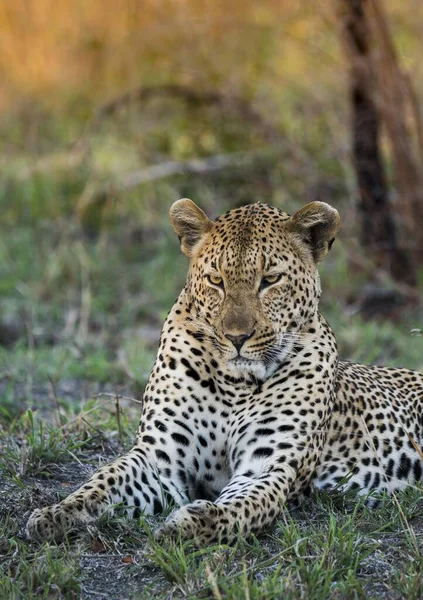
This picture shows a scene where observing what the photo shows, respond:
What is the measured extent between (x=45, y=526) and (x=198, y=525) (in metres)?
0.59

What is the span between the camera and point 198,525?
4316mm

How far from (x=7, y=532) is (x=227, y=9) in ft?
30.0

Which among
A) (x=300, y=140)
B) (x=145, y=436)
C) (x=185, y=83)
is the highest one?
(x=185, y=83)

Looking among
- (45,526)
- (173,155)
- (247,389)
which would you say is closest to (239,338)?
(247,389)

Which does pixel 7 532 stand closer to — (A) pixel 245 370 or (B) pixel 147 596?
(B) pixel 147 596

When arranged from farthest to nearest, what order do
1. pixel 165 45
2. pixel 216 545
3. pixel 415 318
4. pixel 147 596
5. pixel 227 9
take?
pixel 227 9
pixel 165 45
pixel 415 318
pixel 216 545
pixel 147 596

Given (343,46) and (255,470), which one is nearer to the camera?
(255,470)

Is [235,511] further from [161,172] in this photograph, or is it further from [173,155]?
[173,155]

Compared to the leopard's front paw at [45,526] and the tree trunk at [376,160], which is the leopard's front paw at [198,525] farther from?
the tree trunk at [376,160]

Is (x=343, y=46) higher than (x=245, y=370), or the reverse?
(x=343, y=46)

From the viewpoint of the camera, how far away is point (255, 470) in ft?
16.2

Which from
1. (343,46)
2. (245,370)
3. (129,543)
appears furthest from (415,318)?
(129,543)

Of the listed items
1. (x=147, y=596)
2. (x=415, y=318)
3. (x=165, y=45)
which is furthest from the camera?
(x=165, y=45)

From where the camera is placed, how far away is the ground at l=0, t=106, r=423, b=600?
4.12 m
